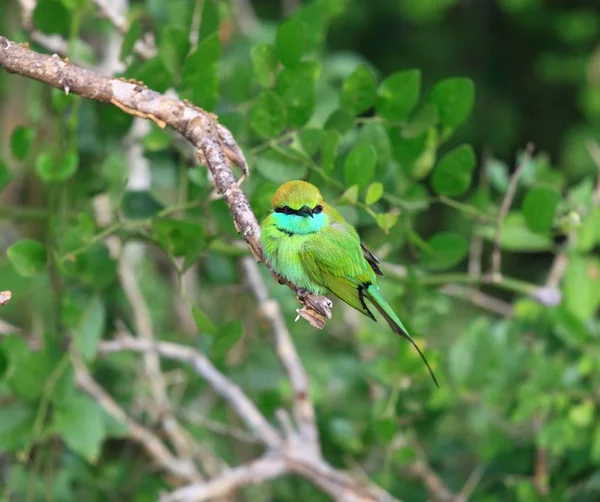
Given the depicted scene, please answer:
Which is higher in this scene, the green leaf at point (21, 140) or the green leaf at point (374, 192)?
the green leaf at point (21, 140)

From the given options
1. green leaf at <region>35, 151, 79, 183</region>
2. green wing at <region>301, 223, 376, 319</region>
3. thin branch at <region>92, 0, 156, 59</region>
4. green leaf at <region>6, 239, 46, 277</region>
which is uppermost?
thin branch at <region>92, 0, 156, 59</region>

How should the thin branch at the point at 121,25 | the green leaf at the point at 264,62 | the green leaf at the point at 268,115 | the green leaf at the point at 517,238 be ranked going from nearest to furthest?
the green leaf at the point at 268,115 → the green leaf at the point at 264,62 → the thin branch at the point at 121,25 → the green leaf at the point at 517,238

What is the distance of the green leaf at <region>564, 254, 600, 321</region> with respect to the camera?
2039 mm

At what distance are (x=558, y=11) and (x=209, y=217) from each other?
4.13m

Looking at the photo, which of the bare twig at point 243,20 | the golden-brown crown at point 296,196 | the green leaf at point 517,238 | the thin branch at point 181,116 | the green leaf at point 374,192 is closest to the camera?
the thin branch at point 181,116

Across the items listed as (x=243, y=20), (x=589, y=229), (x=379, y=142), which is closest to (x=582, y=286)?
(x=589, y=229)

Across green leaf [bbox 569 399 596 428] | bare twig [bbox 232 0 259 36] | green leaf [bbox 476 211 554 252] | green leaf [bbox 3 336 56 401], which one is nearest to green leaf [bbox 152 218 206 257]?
green leaf [bbox 3 336 56 401]

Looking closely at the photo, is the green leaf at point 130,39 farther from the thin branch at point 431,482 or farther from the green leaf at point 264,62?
the thin branch at point 431,482

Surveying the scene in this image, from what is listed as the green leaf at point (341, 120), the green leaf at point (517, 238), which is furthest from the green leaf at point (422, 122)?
the green leaf at point (517, 238)

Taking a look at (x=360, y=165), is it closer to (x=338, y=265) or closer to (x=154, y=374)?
(x=338, y=265)

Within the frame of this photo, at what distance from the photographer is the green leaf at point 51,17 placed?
5.95 ft

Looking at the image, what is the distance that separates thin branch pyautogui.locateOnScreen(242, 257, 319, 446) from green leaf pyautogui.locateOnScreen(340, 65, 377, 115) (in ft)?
1.87

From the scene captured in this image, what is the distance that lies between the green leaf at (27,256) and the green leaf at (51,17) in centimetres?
48

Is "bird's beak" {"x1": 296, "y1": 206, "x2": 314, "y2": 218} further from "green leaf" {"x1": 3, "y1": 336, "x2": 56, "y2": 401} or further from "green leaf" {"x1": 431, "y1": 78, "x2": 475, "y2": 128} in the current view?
"green leaf" {"x1": 3, "y1": 336, "x2": 56, "y2": 401}
